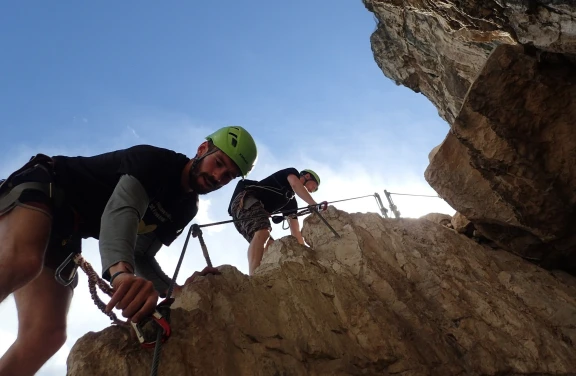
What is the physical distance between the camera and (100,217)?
348cm

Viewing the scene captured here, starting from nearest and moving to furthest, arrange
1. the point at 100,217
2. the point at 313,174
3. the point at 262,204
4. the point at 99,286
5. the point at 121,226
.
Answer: the point at 99,286 → the point at 121,226 → the point at 100,217 → the point at 262,204 → the point at 313,174

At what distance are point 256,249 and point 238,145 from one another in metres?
2.48

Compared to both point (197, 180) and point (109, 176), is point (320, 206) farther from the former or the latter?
point (109, 176)

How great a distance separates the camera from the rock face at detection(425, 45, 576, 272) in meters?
4.14

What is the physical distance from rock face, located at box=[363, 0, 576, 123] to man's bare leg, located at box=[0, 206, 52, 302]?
4.36 metres

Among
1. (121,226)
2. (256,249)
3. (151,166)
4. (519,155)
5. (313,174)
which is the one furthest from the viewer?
(313,174)

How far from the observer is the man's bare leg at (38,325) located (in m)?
3.24

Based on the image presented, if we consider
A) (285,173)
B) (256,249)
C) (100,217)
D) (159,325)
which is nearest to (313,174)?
(285,173)

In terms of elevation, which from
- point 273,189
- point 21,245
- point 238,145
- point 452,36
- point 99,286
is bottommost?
point 99,286

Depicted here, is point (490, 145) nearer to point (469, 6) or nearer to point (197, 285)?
point (469, 6)

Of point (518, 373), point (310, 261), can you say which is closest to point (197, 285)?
point (310, 261)

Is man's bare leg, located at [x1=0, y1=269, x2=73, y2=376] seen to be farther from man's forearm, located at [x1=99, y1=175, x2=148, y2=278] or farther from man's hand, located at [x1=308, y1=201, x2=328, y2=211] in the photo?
man's hand, located at [x1=308, y1=201, x2=328, y2=211]

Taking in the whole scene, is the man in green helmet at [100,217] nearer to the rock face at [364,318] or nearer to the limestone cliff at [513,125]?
the rock face at [364,318]

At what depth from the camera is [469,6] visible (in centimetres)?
459
